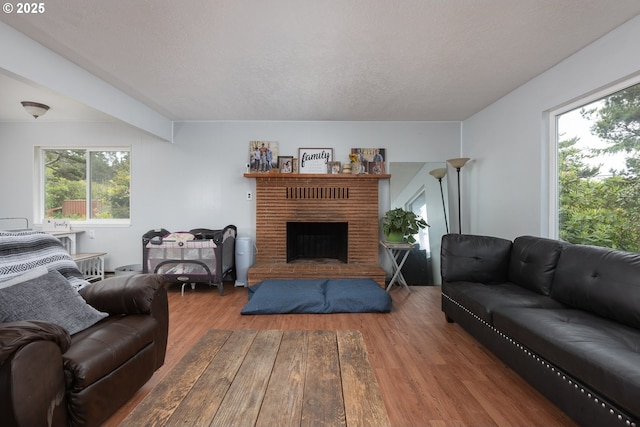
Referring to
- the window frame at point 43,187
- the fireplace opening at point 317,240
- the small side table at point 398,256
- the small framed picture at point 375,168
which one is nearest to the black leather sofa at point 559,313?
the small side table at point 398,256

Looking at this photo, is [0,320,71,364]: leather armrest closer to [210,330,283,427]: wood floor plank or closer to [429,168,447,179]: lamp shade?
[210,330,283,427]: wood floor plank

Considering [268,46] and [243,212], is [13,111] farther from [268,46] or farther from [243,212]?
[268,46]

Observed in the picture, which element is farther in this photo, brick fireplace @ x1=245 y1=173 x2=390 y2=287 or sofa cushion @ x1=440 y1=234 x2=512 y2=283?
brick fireplace @ x1=245 y1=173 x2=390 y2=287

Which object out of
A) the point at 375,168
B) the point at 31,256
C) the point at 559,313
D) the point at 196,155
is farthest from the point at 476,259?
the point at 196,155

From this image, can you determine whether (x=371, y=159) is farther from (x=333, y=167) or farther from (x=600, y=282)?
(x=600, y=282)

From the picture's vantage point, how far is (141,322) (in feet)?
5.56

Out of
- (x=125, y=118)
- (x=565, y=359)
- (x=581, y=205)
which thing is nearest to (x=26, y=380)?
(x=565, y=359)

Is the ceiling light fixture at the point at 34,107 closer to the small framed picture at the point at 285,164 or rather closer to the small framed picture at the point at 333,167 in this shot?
the small framed picture at the point at 285,164

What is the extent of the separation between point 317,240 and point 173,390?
11.5 ft

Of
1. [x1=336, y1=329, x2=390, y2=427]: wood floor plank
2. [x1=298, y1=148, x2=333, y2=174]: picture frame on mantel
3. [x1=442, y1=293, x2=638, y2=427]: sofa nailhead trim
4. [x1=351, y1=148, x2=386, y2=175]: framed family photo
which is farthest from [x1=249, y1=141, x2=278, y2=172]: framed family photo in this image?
[x1=336, y1=329, x2=390, y2=427]: wood floor plank

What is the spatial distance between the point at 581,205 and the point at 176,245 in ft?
14.6

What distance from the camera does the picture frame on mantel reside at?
→ 4262 millimetres

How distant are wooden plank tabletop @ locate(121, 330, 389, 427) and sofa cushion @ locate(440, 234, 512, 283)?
167 cm

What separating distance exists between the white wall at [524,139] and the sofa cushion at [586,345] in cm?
A: 145
